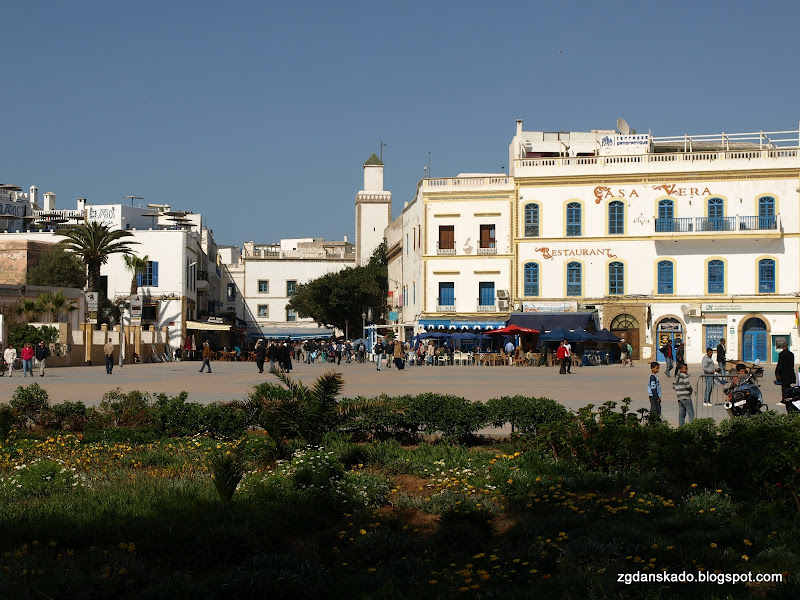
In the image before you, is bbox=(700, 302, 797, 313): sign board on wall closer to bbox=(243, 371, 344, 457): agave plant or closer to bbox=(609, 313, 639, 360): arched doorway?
bbox=(609, 313, 639, 360): arched doorway

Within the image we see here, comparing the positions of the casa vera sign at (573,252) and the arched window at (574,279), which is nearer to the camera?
the casa vera sign at (573,252)

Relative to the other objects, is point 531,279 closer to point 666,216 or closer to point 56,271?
point 666,216

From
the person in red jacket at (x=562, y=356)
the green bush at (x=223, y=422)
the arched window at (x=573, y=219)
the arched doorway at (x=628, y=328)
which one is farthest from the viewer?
the arched window at (x=573, y=219)

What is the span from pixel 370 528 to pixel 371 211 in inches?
2998

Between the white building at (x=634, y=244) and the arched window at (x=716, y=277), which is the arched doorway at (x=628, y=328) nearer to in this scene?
the white building at (x=634, y=244)

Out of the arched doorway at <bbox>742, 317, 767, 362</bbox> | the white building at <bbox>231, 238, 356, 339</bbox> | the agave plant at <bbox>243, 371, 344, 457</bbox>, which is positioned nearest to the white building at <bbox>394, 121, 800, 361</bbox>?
the arched doorway at <bbox>742, 317, 767, 362</bbox>

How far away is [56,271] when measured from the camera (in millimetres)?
62719

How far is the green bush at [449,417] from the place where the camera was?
41.8ft

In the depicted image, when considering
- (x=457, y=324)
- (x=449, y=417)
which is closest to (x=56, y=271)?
(x=457, y=324)

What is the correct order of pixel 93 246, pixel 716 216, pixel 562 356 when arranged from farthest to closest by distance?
pixel 93 246, pixel 716 216, pixel 562 356

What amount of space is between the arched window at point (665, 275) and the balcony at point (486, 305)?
9.23m

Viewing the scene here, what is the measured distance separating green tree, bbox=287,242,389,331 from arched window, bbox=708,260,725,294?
3039 cm

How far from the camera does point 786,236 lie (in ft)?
163

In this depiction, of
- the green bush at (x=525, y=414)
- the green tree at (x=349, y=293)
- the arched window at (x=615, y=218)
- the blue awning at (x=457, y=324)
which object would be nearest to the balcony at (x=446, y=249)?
the blue awning at (x=457, y=324)
